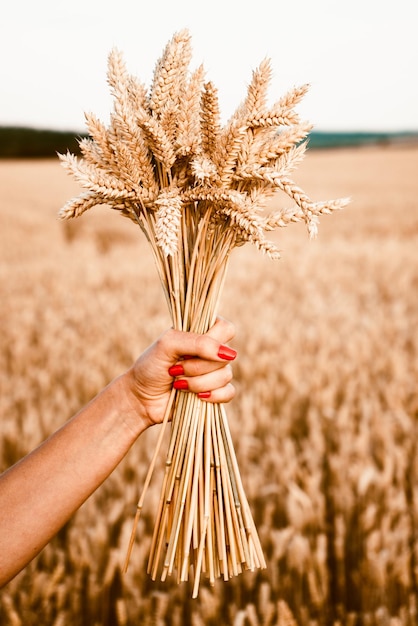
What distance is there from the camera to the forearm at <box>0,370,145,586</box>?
1377mm

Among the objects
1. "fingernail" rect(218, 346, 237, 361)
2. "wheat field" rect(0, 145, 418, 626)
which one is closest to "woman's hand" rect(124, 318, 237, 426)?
"fingernail" rect(218, 346, 237, 361)

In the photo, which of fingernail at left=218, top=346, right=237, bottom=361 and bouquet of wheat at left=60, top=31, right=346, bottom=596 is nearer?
bouquet of wheat at left=60, top=31, right=346, bottom=596

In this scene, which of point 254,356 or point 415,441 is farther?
point 254,356

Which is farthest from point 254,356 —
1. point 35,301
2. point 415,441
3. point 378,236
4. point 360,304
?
point 378,236

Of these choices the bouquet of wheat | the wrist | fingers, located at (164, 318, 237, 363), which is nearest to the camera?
the bouquet of wheat

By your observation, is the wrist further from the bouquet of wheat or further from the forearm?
the bouquet of wheat

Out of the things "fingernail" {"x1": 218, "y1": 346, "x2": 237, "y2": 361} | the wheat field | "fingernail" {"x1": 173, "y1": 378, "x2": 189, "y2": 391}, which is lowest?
the wheat field

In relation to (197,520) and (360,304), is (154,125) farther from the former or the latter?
(360,304)

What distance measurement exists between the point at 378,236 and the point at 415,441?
936 centimetres

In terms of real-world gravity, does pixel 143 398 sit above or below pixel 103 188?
below

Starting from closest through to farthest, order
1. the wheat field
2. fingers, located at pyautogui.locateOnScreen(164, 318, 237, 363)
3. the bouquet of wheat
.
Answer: the bouquet of wheat → fingers, located at pyautogui.locateOnScreen(164, 318, 237, 363) → the wheat field

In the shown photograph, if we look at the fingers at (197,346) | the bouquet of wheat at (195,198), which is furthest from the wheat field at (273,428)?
the fingers at (197,346)

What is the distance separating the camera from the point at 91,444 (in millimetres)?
1459

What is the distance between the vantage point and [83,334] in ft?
16.6
